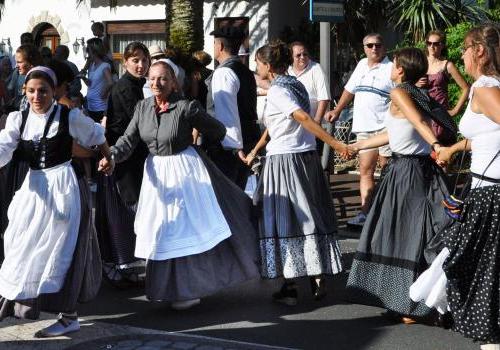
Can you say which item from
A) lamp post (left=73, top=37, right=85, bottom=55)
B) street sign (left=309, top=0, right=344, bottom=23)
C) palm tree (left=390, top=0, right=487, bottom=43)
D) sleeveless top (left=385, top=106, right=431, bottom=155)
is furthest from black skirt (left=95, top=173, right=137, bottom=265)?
lamp post (left=73, top=37, right=85, bottom=55)

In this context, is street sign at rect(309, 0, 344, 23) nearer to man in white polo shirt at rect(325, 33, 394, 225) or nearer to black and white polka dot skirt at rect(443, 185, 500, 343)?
man in white polo shirt at rect(325, 33, 394, 225)

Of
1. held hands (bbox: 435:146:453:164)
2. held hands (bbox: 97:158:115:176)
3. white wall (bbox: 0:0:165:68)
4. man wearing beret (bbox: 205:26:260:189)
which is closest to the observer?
held hands (bbox: 435:146:453:164)

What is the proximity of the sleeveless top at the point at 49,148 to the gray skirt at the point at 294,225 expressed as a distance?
157cm

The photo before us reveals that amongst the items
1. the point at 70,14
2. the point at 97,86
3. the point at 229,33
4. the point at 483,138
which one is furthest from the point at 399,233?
the point at 70,14

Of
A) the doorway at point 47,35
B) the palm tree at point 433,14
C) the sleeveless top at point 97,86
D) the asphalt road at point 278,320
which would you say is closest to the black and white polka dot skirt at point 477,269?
the asphalt road at point 278,320

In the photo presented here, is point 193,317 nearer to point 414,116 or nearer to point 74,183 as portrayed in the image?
point 74,183

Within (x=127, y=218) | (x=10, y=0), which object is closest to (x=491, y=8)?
(x=127, y=218)

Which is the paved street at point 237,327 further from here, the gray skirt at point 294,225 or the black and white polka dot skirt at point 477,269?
the black and white polka dot skirt at point 477,269

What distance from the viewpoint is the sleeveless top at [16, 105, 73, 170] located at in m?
6.20

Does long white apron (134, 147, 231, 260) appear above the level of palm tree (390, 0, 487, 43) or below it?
below

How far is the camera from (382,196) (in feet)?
21.7

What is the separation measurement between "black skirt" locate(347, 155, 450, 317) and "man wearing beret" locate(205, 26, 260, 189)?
1818 mm

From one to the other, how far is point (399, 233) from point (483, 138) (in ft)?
4.45

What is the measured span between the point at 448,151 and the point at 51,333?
107 inches
